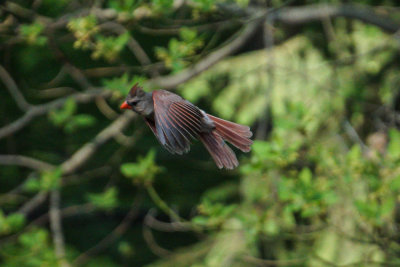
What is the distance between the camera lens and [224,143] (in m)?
1.36

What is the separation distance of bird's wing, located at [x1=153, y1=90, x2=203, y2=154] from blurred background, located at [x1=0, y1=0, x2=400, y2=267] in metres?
0.89

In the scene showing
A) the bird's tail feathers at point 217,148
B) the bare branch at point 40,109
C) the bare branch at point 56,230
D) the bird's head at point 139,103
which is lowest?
the bare branch at point 56,230

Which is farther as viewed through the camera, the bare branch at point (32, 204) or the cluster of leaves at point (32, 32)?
the bare branch at point (32, 204)

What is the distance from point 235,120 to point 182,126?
2.31 metres

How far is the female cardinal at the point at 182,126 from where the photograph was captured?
116cm

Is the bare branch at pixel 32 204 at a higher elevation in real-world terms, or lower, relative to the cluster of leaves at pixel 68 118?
lower

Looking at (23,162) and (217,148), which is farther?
(23,162)

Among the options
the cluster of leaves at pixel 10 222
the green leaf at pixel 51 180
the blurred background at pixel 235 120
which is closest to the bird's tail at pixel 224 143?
the blurred background at pixel 235 120

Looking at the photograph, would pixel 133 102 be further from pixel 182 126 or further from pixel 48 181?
pixel 48 181

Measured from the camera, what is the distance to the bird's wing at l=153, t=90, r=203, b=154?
1.14m

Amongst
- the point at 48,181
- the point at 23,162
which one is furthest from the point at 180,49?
the point at 23,162

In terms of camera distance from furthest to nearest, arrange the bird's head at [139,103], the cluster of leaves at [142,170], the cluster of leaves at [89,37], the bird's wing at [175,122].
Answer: the cluster of leaves at [142,170]
the cluster of leaves at [89,37]
the bird's head at [139,103]
the bird's wing at [175,122]

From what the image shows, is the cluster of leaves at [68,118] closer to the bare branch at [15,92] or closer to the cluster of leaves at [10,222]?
the bare branch at [15,92]

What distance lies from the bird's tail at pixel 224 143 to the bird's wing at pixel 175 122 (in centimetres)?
10
